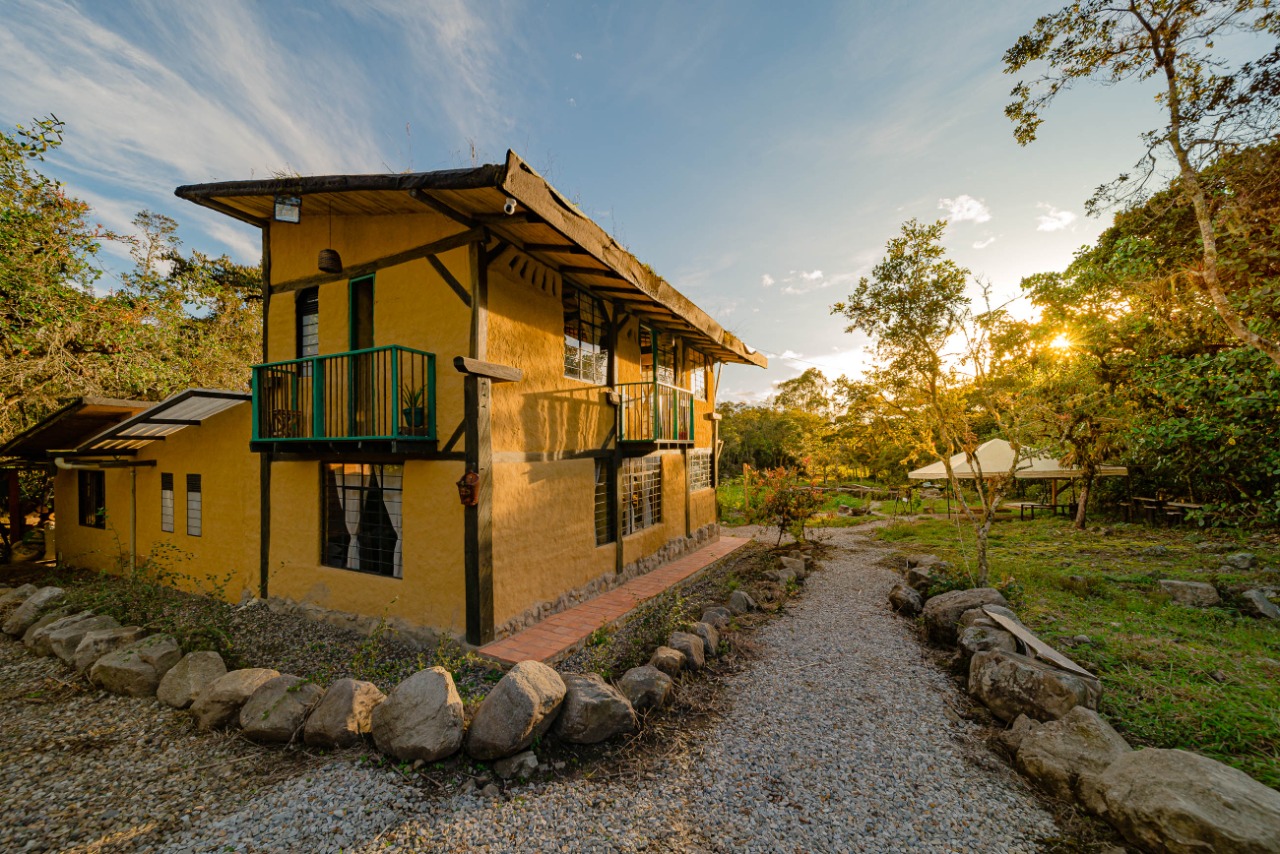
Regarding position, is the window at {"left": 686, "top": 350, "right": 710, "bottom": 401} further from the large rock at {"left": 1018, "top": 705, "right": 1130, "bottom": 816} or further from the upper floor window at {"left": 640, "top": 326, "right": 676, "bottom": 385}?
the large rock at {"left": 1018, "top": 705, "right": 1130, "bottom": 816}

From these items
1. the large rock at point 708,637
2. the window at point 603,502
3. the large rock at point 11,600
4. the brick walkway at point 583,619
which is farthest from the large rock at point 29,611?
the large rock at point 708,637

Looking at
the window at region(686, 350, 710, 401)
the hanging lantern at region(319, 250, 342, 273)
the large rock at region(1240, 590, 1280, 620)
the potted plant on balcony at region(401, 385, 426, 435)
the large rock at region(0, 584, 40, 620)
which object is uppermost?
the hanging lantern at region(319, 250, 342, 273)

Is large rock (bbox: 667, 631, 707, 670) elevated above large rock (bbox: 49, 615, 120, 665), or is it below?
below

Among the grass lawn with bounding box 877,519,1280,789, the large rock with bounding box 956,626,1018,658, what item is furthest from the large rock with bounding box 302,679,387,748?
the grass lawn with bounding box 877,519,1280,789

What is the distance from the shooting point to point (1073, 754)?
11.9 ft

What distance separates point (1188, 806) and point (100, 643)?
10.3 meters

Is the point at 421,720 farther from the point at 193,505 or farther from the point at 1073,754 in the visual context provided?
the point at 193,505

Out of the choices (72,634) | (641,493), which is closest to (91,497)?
(72,634)

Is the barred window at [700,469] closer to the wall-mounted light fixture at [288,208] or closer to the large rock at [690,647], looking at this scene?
the large rock at [690,647]

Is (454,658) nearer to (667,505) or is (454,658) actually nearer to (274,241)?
(667,505)

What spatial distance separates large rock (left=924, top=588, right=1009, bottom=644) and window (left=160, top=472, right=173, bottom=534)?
13.7 meters

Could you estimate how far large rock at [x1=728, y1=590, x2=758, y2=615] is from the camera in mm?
7824

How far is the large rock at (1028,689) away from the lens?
424 cm

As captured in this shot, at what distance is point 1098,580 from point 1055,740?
6.69m
